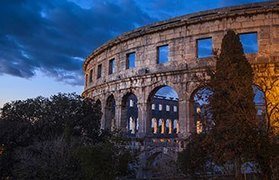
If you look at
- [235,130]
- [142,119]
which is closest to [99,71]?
[142,119]

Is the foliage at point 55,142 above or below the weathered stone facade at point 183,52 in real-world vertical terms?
below

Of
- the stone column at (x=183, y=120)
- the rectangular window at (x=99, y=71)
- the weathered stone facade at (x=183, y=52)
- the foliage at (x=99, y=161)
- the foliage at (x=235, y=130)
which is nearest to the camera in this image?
the foliage at (x=235, y=130)

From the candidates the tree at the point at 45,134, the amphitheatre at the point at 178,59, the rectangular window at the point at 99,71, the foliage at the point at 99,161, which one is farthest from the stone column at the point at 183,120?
the rectangular window at the point at 99,71

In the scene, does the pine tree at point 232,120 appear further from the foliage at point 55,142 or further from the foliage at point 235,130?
the foliage at point 55,142

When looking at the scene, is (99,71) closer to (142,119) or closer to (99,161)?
(142,119)

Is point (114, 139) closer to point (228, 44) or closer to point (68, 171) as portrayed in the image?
point (68, 171)

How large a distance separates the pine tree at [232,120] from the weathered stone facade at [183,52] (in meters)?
6.98

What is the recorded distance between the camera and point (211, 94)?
9914 mm

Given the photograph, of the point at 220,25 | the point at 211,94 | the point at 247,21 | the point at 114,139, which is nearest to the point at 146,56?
the point at 220,25

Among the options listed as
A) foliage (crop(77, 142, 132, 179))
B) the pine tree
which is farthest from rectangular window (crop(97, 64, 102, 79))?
the pine tree

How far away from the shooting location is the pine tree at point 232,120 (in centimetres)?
858

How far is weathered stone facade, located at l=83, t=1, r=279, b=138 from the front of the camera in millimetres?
18141

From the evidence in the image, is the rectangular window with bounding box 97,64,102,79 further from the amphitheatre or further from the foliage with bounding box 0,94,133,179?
the foliage with bounding box 0,94,133,179

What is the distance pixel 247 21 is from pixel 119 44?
9288mm
